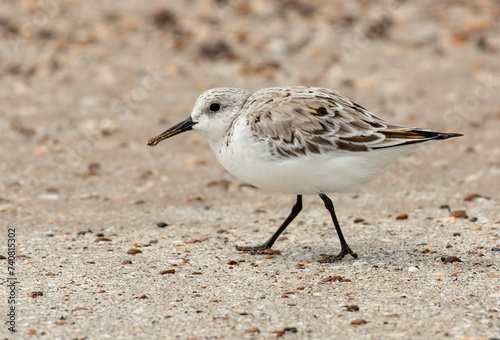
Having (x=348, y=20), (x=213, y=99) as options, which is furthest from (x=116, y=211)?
(x=348, y=20)

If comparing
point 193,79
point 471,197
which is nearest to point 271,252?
point 471,197

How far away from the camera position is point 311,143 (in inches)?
228

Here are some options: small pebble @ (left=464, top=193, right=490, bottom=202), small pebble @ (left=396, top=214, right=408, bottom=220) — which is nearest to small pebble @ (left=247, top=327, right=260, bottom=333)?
small pebble @ (left=396, top=214, right=408, bottom=220)

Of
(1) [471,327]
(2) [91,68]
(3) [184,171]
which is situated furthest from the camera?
(2) [91,68]

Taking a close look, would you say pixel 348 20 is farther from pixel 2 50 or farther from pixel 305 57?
pixel 2 50

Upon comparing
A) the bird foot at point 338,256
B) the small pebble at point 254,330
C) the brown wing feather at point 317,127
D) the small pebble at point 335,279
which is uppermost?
the brown wing feather at point 317,127

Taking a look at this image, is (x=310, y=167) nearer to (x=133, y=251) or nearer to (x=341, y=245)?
(x=341, y=245)

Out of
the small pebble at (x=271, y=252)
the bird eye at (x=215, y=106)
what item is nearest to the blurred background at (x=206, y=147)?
the small pebble at (x=271, y=252)

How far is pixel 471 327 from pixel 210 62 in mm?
9140

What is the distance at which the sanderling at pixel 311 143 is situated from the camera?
227 inches

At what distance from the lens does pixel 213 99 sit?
20.3 feet

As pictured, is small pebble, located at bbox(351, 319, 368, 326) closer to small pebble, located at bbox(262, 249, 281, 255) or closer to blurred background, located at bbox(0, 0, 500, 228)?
small pebble, located at bbox(262, 249, 281, 255)

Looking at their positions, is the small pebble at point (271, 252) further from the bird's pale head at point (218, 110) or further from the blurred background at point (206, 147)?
the bird's pale head at point (218, 110)

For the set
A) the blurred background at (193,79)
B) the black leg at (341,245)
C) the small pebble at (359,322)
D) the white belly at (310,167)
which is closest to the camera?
the small pebble at (359,322)
